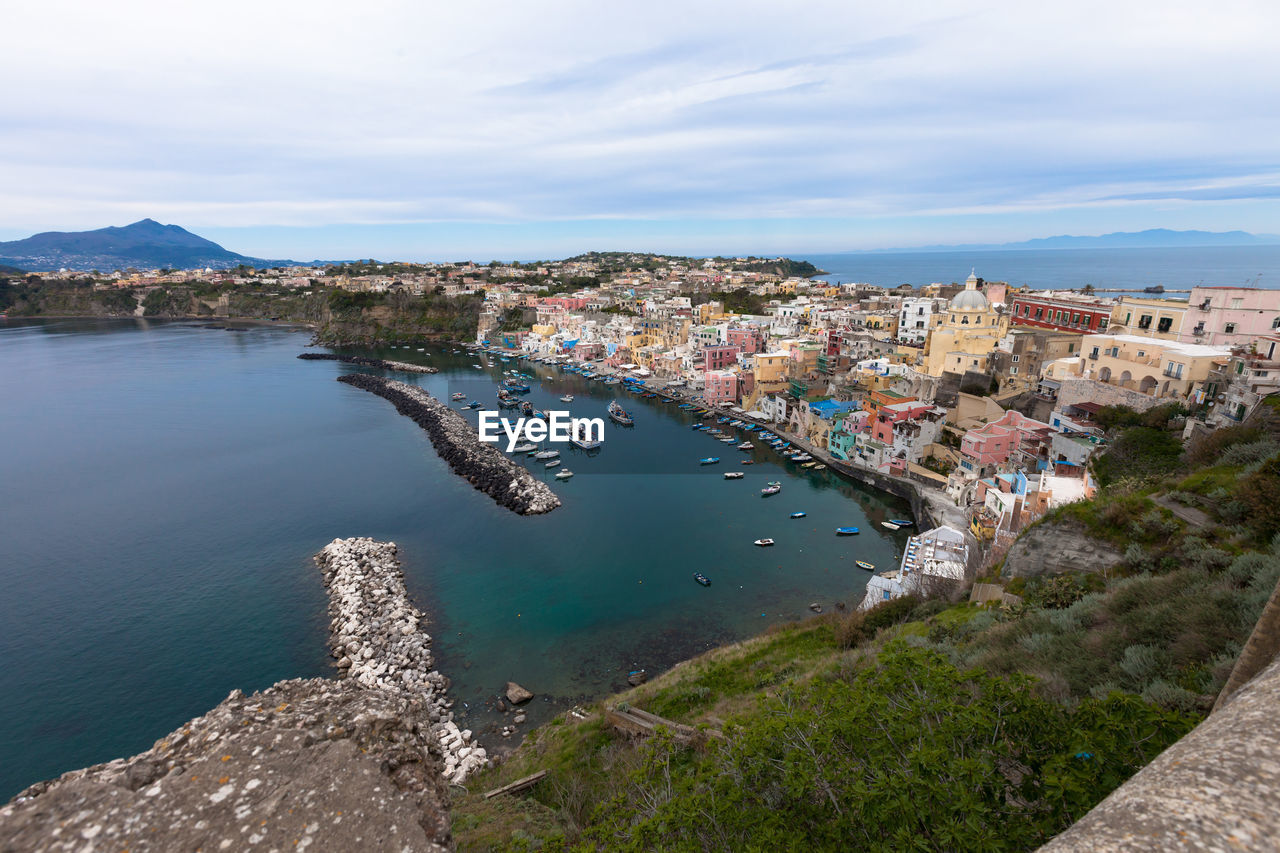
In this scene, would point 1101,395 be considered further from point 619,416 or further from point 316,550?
point 316,550

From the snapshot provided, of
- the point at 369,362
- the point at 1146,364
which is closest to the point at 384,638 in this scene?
the point at 1146,364

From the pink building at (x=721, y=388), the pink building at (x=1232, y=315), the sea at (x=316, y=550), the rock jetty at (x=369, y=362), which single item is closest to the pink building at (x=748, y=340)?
the pink building at (x=721, y=388)

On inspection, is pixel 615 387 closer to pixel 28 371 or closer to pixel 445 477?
pixel 445 477

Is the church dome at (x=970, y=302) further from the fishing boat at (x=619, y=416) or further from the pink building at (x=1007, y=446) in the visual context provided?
the fishing boat at (x=619, y=416)

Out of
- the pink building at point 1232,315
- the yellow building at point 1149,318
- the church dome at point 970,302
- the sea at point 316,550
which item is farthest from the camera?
the church dome at point 970,302

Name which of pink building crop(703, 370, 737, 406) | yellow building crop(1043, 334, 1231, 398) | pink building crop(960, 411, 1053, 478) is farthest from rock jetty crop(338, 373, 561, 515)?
yellow building crop(1043, 334, 1231, 398)

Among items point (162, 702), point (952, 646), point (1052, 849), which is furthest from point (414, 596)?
point (1052, 849)

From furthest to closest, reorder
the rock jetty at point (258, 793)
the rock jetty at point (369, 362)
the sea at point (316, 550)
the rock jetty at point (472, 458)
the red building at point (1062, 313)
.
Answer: the rock jetty at point (369, 362), the red building at point (1062, 313), the rock jetty at point (472, 458), the sea at point (316, 550), the rock jetty at point (258, 793)
